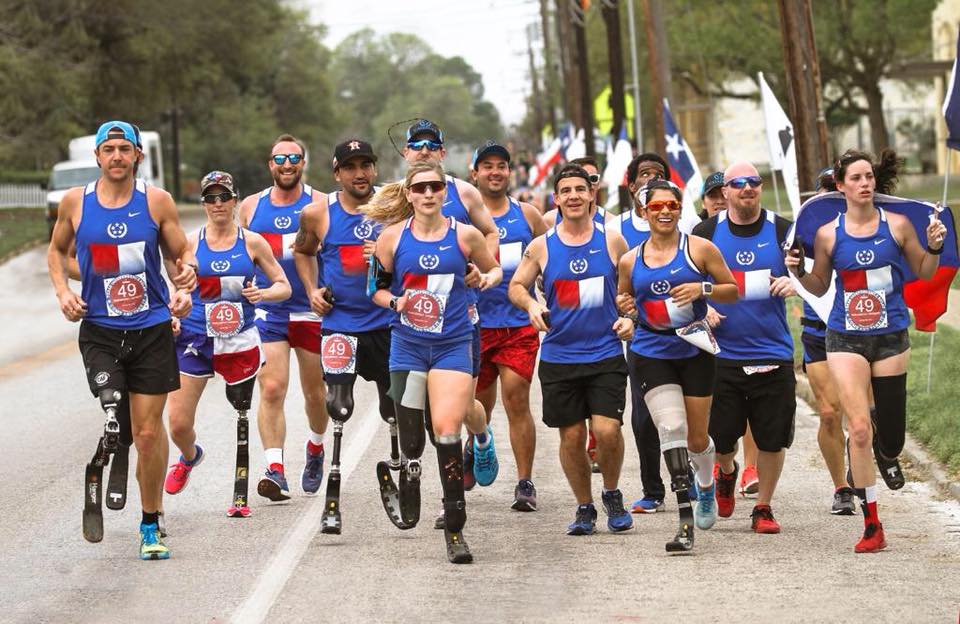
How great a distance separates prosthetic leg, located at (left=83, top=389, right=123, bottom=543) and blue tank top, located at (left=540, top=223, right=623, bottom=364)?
7.99 ft

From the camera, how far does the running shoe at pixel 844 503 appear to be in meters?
10.9

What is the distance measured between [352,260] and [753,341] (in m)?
2.36

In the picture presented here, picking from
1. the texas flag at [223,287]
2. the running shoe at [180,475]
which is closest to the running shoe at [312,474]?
the running shoe at [180,475]

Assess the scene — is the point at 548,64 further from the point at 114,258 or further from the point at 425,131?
the point at 114,258

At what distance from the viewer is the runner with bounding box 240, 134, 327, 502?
1163 cm

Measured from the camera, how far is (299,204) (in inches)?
478

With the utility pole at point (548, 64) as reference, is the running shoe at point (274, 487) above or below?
below

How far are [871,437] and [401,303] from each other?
258 cm

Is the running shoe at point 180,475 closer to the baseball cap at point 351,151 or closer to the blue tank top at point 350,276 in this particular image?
the blue tank top at point 350,276

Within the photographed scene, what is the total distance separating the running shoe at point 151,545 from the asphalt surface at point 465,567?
9cm

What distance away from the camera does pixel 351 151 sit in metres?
10.8

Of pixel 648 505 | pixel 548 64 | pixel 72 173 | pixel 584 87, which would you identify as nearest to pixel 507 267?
pixel 648 505

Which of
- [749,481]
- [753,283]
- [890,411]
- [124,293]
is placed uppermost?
[124,293]

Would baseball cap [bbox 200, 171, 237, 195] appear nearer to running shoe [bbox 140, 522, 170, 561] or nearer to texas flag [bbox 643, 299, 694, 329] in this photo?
running shoe [bbox 140, 522, 170, 561]
